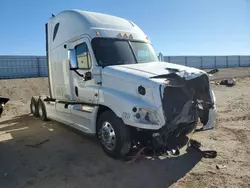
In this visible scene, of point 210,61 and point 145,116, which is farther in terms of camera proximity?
point 210,61

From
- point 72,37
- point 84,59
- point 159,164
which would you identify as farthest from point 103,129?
point 72,37

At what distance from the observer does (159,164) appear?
5.25 m

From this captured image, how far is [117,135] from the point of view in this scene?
16.9ft

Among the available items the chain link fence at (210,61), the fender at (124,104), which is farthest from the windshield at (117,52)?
the chain link fence at (210,61)

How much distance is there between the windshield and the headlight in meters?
1.71

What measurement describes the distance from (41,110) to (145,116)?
21.5 ft

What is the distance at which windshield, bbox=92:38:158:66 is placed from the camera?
5.98 m

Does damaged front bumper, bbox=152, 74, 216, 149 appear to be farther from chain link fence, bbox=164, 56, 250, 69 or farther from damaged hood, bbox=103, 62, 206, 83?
chain link fence, bbox=164, 56, 250, 69

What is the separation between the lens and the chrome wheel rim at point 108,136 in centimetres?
536

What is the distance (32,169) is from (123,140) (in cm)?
199

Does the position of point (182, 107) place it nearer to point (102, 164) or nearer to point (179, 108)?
point (179, 108)

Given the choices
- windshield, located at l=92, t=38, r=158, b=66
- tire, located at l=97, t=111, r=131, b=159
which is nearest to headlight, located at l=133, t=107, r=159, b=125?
tire, located at l=97, t=111, r=131, b=159

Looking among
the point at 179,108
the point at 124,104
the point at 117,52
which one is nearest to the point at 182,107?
the point at 179,108

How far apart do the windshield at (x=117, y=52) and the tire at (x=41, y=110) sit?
4661mm
